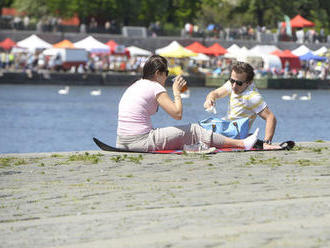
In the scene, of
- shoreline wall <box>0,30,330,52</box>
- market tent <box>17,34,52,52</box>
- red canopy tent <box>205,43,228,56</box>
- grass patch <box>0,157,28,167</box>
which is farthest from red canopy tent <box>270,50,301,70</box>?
grass patch <box>0,157,28,167</box>

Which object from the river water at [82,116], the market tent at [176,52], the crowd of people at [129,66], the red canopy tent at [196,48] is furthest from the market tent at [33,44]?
the red canopy tent at [196,48]

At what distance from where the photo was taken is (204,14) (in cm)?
9706

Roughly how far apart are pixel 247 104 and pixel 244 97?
9 centimetres

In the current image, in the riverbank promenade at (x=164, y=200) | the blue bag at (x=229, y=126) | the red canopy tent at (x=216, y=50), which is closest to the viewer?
the riverbank promenade at (x=164, y=200)

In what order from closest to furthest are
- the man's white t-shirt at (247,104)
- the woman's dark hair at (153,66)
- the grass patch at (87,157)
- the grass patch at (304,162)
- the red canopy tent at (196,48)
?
the grass patch at (304,162), the grass patch at (87,157), the woman's dark hair at (153,66), the man's white t-shirt at (247,104), the red canopy tent at (196,48)

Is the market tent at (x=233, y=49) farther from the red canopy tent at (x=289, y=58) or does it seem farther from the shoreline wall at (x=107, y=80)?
the shoreline wall at (x=107, y=80)

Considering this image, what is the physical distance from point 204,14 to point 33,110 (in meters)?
52.2

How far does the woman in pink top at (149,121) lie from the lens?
10383 millimetres

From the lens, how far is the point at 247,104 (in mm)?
11109

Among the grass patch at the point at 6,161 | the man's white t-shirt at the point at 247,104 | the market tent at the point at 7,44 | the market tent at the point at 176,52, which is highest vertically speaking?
the man's white t-shirt at the point at 247,104

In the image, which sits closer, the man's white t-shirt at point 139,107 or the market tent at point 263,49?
the man's white t-shirt at point 139,107

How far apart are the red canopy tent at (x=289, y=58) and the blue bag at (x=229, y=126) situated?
6387cm

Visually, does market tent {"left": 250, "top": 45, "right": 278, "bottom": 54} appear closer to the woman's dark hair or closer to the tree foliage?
the tree foliage

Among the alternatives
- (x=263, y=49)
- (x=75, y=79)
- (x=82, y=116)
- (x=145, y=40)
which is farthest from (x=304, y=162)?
(x=145, y=40)
